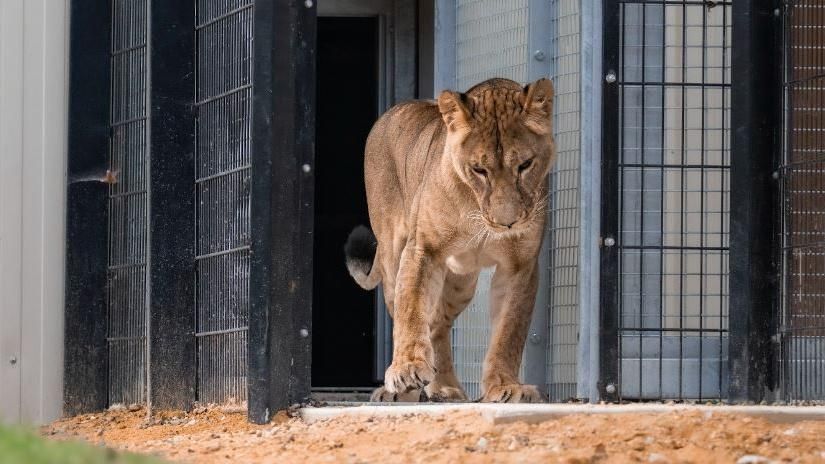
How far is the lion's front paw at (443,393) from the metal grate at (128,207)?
1.40 m

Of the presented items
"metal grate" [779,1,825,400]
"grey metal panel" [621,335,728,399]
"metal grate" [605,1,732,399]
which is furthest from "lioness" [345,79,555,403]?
"metal grate" [779,1,825,400]

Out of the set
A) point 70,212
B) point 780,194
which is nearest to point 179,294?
point 70,212

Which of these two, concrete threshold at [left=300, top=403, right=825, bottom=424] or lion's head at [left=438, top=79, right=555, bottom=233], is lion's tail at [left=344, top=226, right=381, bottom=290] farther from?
concrete threshold at [left=300, top=403, right=825, bottom=424]

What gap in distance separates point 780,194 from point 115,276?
339 centimetres

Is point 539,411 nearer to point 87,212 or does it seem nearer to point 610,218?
point 610,218

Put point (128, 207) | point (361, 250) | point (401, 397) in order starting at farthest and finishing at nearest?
1. point (361, 250)
2. point (128, 207)
3. point (401, 397)

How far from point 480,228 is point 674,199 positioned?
124 cm

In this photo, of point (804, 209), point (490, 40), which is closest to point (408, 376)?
point (804, 209)

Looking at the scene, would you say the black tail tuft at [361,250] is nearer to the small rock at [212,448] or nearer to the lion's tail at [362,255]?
the lion's tail at [362,255]

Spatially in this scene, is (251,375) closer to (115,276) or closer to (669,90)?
(115,276)

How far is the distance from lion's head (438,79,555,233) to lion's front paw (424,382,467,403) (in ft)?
3.35

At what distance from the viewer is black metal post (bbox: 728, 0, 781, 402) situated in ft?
22.0

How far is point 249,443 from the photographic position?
584 centimetres

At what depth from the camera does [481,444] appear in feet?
17.2
